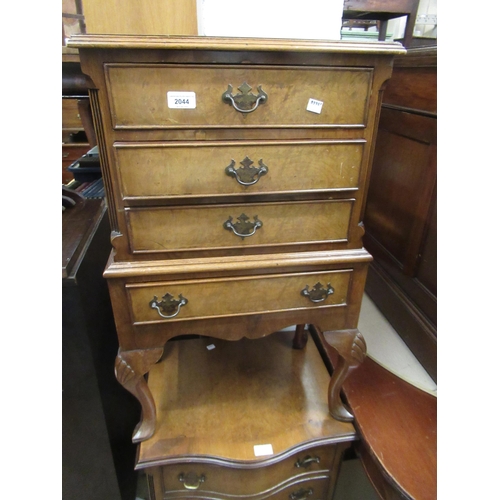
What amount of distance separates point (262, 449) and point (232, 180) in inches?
27.8

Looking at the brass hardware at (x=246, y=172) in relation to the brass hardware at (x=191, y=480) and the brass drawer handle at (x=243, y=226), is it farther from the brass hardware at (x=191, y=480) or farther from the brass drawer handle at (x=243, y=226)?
the brass hardware at (x=191, y=480)

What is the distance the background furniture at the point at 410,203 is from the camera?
103cm

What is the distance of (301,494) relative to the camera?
109cm

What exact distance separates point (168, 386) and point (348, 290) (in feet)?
2.18

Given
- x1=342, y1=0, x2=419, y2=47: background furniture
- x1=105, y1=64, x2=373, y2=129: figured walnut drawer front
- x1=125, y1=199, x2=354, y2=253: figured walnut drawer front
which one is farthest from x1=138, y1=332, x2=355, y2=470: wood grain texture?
x1=342, y1=0, x2=419, y2=47: background furniture

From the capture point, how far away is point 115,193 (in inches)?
26.6

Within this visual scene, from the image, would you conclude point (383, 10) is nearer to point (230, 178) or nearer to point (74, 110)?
point (230, 178)

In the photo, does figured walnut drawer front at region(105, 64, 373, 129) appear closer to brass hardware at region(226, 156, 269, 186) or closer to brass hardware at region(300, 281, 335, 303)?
brass hardware at region(226, 156, 269, 186)

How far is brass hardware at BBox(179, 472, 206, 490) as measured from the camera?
3.23 feet

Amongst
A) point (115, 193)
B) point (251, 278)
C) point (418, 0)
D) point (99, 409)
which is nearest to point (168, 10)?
point (115, 193)

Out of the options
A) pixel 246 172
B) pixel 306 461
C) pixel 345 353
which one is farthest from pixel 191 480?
pixel 246 172

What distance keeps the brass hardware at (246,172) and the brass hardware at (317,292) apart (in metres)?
0.28

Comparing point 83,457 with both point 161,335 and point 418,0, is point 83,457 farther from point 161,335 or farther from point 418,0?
point 418,0

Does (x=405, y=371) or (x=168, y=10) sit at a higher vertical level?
(x=168, y=10)
